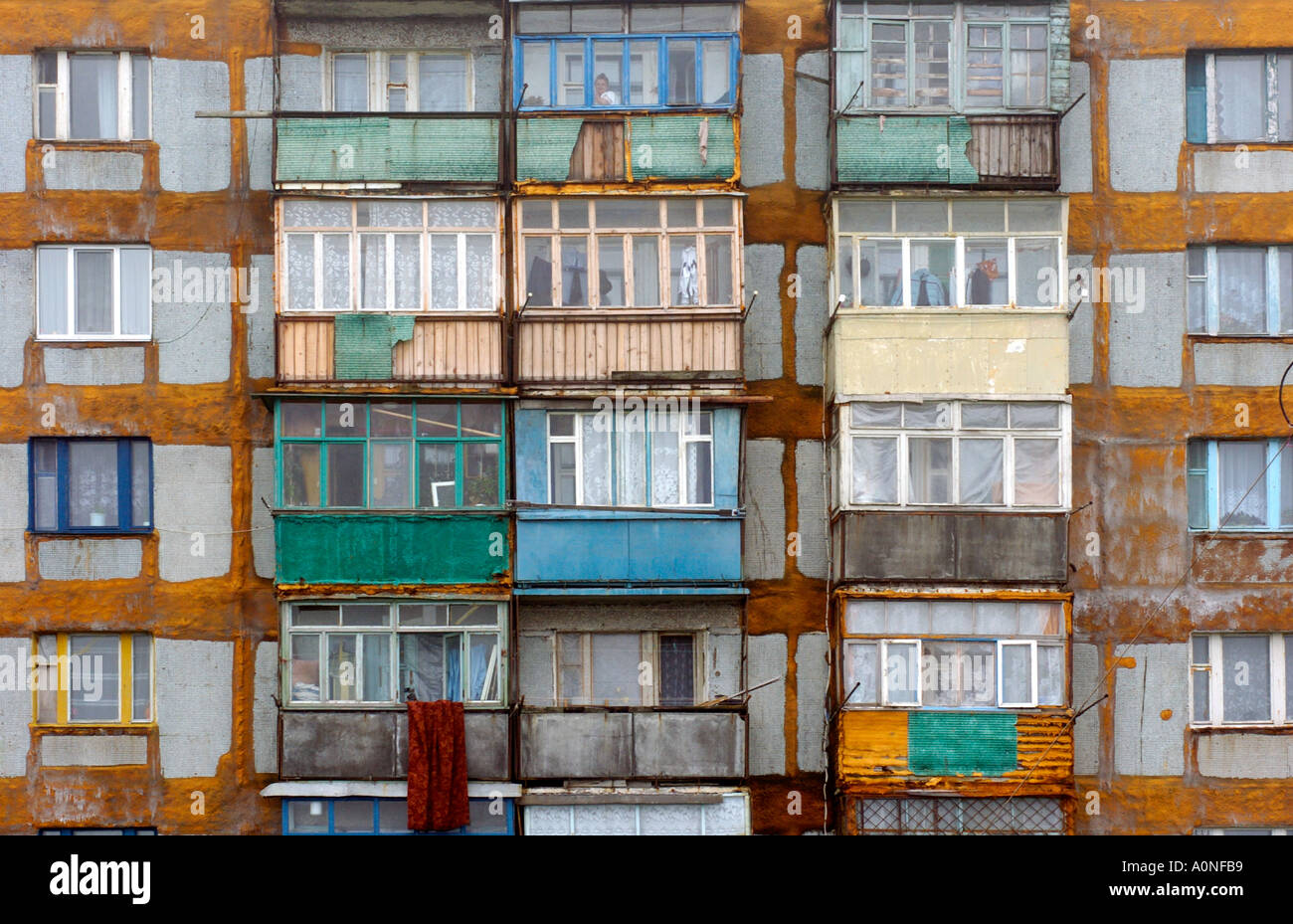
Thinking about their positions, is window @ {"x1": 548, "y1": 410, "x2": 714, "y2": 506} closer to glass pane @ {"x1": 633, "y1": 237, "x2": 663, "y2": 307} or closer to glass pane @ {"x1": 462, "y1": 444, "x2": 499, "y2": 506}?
glass pane @ {"x1": 462, "y1": 444, "x2": 499, "y2": 506}

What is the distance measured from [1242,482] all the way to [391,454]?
40.9 feet

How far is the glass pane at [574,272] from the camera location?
71.1 ft

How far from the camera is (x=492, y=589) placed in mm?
21219

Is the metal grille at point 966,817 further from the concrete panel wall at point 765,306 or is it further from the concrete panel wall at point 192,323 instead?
the concrete panel wall at point 192,323

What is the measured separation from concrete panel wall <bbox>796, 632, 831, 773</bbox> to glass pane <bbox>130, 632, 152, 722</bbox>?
9.45 m

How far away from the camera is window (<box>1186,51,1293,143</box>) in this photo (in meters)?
22.2

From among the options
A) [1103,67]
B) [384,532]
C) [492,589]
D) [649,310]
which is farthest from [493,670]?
[1103,67]

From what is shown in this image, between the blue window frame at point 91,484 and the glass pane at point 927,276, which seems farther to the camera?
the blue window frame at point 91,484

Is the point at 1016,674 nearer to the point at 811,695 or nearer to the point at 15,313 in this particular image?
the point at 811,695

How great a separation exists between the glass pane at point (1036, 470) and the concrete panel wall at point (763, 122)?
17.6 ft

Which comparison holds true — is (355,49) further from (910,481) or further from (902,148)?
(910,481)

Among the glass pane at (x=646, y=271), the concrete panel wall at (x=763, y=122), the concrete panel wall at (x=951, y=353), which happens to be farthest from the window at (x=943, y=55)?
the glass pane at (x=646, y=271)

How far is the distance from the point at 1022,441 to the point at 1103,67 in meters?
5.82

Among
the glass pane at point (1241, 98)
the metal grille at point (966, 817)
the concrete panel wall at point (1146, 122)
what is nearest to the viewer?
the metal grille at point (966, 817)
